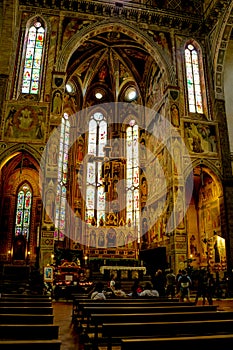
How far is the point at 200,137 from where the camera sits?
18469 mm

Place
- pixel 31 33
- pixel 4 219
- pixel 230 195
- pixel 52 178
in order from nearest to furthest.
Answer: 1. pixel 52 178
2. pixel 230 195
3. pixel 31 33
4. pixel 4 219

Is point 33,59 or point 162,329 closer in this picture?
point 162,329

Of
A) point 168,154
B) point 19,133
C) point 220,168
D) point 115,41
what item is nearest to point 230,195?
point 220,168

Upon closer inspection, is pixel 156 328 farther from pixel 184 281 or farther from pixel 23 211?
pixel 23 211

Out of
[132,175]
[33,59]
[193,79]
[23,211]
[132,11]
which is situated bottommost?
[23,211]

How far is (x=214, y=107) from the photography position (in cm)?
1923

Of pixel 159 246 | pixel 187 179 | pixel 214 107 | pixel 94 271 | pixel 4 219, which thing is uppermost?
pixel 214 107

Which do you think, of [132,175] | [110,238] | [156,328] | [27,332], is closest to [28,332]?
[27,332]

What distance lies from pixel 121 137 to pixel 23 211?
33.8ft

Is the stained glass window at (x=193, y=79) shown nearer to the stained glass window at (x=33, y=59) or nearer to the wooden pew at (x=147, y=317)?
the stained glass window at (x=33, y=59)

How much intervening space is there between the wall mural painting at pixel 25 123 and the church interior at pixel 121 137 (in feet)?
0.19

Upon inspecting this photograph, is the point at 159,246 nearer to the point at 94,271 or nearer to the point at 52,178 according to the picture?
the point at 94,271

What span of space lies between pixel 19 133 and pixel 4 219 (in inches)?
343

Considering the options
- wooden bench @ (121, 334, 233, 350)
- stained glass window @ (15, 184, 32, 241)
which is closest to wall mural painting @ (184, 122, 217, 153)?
stained glass window @ (15, 184, 32, 241)
